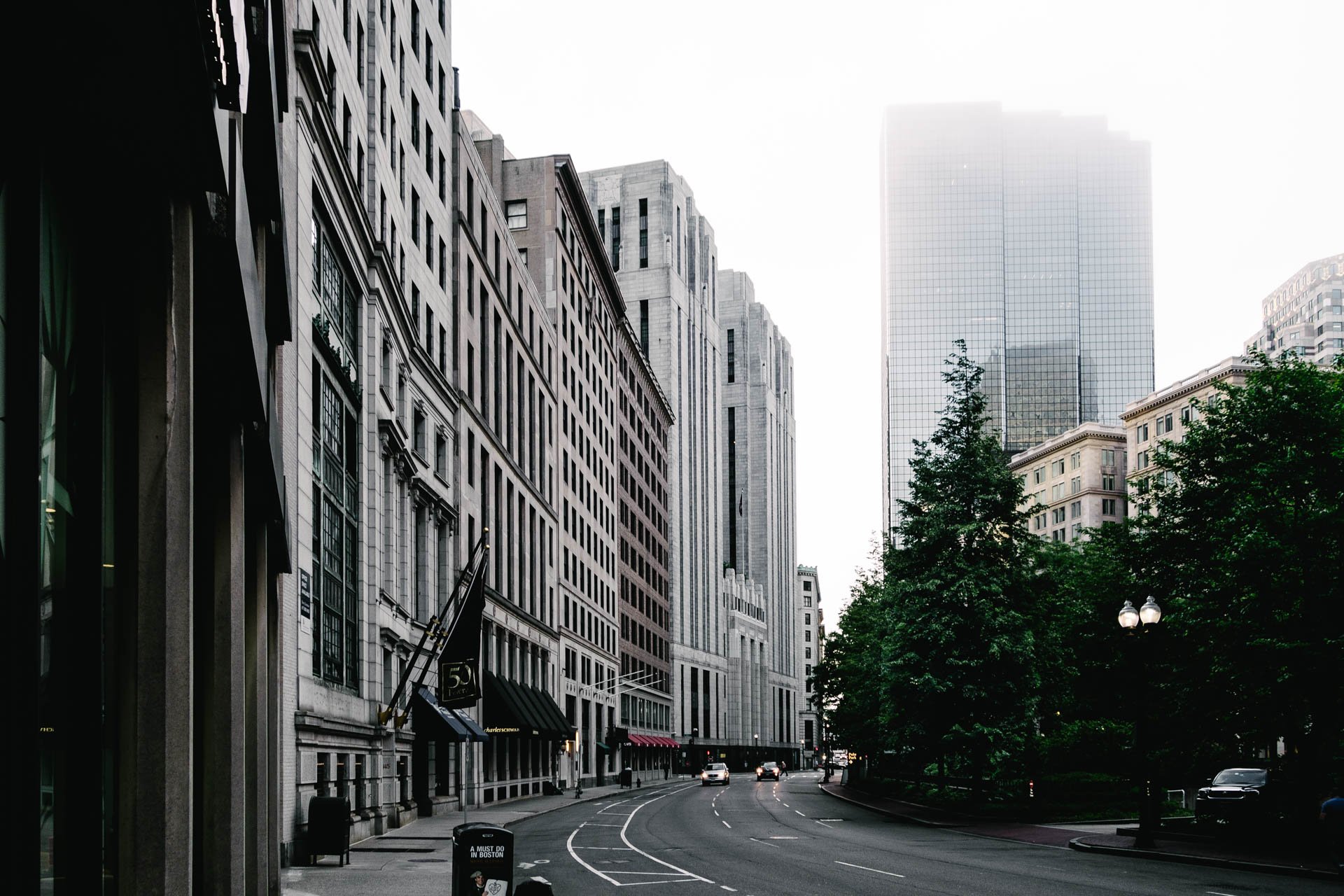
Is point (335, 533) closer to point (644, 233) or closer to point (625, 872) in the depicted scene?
point (625, 872)

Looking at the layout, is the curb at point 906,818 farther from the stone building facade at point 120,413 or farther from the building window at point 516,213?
the building window at point 516,213

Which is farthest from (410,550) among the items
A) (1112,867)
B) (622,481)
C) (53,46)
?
(622,481)

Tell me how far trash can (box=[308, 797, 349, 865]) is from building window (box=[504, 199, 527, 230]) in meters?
60.0

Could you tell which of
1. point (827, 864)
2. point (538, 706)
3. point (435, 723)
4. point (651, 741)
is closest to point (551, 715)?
point (538, 706)

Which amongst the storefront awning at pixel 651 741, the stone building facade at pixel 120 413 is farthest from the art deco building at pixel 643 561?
the stone building facade at pixel 120 413

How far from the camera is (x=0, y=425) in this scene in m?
5.99

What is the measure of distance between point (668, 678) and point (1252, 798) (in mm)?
109936

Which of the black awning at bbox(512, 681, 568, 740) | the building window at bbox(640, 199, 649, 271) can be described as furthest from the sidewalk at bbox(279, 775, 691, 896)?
the building window at bbox(640, 199, 649, 271)

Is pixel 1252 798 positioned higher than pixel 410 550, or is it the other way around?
pixel 410 550

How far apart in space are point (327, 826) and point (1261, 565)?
Result: 21673 millimetres

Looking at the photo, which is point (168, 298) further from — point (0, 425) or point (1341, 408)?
point (1341, 408)

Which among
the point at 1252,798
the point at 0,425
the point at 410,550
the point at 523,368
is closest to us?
the point at 0,425

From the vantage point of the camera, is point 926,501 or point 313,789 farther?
point 926,501

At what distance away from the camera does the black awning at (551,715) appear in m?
69.2
